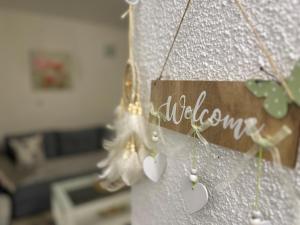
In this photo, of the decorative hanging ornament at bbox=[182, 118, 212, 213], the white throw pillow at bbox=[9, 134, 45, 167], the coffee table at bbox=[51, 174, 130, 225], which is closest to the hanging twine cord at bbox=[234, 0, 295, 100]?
the decorative hanging ornament at bbox=[182, 118, 212, 213]

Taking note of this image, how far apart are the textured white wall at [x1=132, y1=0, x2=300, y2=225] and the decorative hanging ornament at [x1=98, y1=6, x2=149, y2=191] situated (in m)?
0.03

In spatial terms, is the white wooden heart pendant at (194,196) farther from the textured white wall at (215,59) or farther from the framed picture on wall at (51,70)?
the framed picture on wall at (51,70)

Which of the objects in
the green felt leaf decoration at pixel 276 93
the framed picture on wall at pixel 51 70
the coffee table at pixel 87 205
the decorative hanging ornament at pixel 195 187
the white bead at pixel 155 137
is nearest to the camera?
the green felt leaf decoration at pixel 276 93

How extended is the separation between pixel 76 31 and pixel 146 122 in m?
3.01

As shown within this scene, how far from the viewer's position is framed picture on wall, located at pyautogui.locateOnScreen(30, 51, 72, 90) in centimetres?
291

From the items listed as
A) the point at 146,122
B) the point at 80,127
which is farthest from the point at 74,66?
the point at 146,122

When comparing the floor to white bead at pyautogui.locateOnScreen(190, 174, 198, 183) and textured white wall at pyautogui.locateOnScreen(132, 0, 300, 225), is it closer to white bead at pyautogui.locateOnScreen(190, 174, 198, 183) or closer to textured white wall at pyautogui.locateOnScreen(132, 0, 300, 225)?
textured white wall at pyautogui.locateOnScreen(132, 0, 300, 225)

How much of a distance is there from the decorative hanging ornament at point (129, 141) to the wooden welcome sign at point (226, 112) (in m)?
0.10

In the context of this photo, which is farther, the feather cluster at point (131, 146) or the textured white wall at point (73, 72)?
the textured white wall at point (73, 72)

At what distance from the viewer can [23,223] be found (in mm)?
2023

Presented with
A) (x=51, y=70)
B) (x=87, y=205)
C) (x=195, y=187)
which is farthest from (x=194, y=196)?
(x=51, y=70)

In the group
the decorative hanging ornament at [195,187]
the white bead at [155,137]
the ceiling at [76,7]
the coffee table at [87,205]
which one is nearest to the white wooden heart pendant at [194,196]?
the decorative hanging ornament at [195,187]

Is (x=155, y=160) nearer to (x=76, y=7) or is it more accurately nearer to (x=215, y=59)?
(x=215, y=59)

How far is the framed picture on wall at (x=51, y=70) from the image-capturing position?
9.56 ft
